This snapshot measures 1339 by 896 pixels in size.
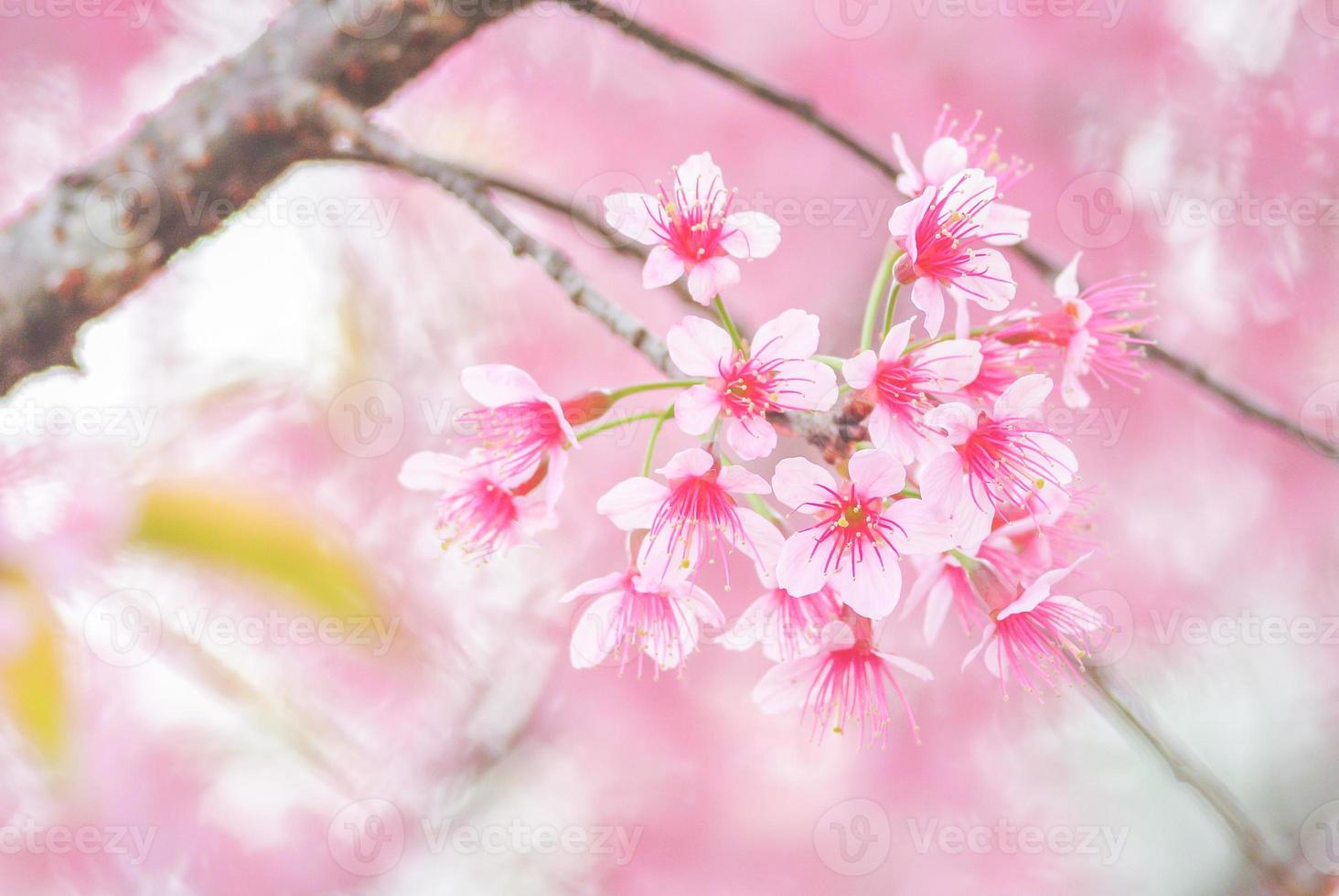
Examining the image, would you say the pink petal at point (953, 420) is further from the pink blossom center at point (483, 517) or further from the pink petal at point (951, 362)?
the pink blossom center at point (483, 517)

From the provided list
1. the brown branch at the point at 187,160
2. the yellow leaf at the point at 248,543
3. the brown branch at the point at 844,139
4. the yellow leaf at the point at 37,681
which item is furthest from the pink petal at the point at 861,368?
the yellow leaf at the point at 37,681

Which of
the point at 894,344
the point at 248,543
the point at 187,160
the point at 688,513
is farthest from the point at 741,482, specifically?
the point at 248,543

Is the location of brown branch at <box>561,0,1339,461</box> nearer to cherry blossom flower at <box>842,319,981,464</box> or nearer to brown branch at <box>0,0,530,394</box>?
brown branch at <box>0,0,530,394</box>

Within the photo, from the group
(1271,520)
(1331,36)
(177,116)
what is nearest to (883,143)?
(1331,36)

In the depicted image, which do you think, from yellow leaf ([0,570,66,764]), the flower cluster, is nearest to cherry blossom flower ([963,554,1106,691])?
the flower cluster

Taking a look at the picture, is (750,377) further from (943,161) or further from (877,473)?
(943,161)

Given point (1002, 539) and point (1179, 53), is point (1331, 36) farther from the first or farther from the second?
point (1002, 539)
